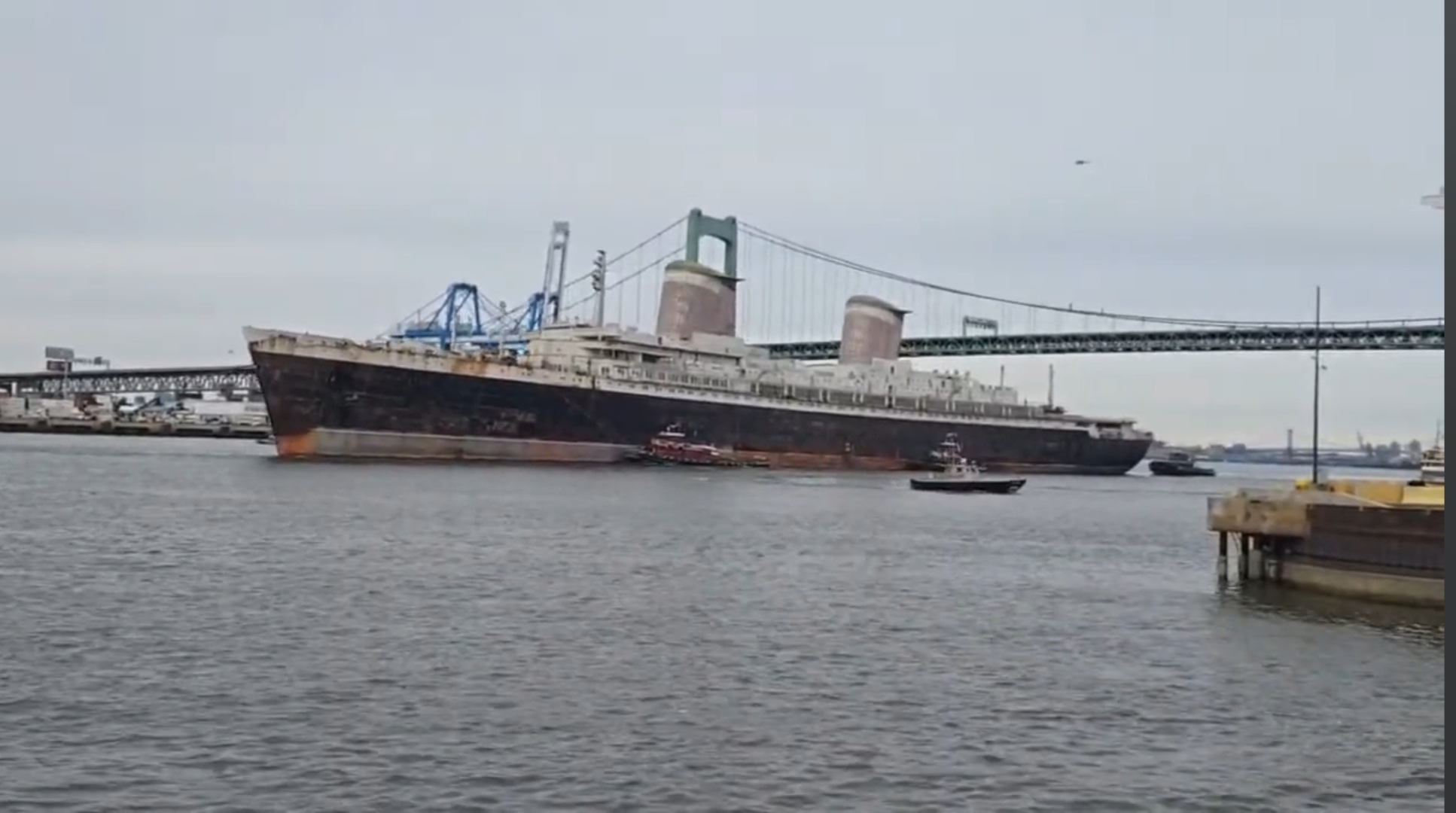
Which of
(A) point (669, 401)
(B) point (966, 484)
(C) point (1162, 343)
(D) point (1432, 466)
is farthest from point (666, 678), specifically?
(C) point (1162, 343)

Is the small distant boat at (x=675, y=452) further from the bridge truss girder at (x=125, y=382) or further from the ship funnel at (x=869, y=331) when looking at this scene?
the bridge truss girder at (x=125, y=382)

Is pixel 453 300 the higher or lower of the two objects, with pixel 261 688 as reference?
higher

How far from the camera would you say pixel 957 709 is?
1284 centimetres

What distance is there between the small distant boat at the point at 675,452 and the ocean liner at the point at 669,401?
46 centimetres

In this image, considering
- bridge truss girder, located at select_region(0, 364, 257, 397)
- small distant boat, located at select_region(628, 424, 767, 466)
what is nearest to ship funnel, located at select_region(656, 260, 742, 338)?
small distant boat, located at select_region(628, 424, 767, 466)

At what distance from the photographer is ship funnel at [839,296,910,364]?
8162 centimetres

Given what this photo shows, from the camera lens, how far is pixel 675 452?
204ft

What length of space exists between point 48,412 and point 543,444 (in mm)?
78970

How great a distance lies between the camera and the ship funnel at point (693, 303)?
71.9 m

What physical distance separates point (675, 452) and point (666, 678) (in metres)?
48.4

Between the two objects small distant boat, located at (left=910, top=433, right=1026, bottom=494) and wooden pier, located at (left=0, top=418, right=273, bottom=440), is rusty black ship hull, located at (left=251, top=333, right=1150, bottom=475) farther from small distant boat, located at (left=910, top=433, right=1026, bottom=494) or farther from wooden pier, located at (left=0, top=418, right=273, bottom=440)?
wooden pier, located at (left=0, top=418, right=273, bottom=440)

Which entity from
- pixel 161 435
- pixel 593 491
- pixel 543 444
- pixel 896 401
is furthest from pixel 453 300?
pixel 593 491

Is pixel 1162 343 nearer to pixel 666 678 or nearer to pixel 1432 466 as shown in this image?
pixel 1432 466

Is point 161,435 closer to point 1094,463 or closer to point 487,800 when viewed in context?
point 1094,463
